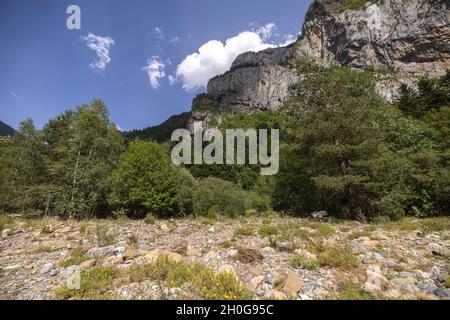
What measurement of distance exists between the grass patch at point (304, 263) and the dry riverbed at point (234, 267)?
0.02 meters

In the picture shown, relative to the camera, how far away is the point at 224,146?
46375mm

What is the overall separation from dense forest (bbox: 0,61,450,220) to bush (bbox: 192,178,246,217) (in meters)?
0.08

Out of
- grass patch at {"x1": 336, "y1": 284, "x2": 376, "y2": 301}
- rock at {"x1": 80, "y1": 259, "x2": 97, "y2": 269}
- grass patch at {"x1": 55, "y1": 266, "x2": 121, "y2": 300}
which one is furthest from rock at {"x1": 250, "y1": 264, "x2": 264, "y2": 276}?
rock at {"x1": 80, "y1": 259, "x2": 97, "y2": 269}

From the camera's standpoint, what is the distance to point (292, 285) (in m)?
4.38

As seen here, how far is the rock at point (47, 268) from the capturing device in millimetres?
5473

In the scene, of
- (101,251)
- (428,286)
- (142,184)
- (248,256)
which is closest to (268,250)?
(248,256)

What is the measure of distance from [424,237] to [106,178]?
16.0 meters

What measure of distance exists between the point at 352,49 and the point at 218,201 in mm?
95724

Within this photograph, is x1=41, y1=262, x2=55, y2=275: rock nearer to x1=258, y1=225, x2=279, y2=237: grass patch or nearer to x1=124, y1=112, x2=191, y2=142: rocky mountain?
x1=258, y1=225, x2=279, y2=237: grass patch

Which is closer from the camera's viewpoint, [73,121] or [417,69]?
[73,121]

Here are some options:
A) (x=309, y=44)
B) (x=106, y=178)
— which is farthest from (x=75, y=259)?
(x=309, y=44)

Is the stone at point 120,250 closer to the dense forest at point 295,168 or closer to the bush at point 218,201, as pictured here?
the dense forest at point 295,168
